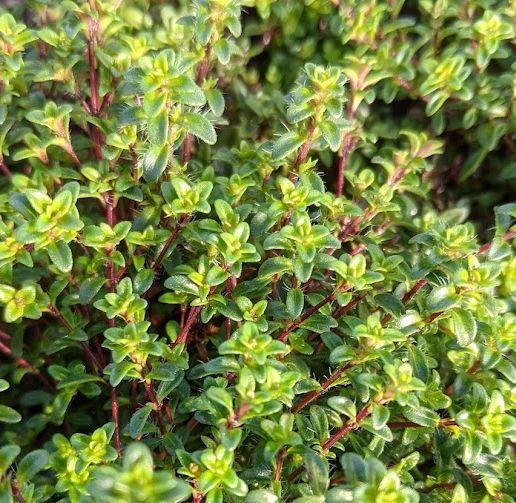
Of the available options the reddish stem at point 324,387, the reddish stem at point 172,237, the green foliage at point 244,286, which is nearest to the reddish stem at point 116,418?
the green foliage at point 244,286

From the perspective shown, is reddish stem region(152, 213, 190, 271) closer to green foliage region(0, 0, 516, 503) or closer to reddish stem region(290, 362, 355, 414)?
green foliage region(0, 0, 516, 503)

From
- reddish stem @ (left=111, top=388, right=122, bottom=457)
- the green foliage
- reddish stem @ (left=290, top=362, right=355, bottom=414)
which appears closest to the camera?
the green foliage

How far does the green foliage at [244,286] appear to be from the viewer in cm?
163

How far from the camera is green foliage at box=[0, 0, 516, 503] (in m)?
1.63

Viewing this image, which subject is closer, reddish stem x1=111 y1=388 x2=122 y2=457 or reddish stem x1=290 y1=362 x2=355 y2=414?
reddish stem x1=290 y1=362 x2=355 y2=414

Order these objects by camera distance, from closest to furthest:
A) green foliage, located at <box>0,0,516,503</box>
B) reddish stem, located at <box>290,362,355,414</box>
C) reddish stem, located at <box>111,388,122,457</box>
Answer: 1. green foliage, located at <box>0,0,516,503</box>
2. reddish stem, located at <box>290,362,355,414</box>
3. reddish stem, located at <box>111,388,122,457</box>

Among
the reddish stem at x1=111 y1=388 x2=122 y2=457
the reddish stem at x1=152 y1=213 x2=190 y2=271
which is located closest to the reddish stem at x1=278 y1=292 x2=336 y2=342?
the reddish stem at x1=152 y1=213 x2=190 y2=271

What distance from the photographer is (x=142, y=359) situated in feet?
5.61

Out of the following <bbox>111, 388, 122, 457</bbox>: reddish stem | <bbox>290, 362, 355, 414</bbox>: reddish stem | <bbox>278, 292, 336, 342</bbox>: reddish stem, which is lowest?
<bbox>111, 388, 122, 457</bbox>: reddish stem

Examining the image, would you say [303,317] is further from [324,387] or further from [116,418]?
[116,418]

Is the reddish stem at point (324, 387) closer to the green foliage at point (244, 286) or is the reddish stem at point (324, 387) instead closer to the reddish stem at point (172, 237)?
the green foliage at point (244, 286)

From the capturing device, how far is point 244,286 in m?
1.88

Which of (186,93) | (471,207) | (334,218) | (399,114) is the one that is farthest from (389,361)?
(399,114)

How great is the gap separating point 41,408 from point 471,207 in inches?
81.1
